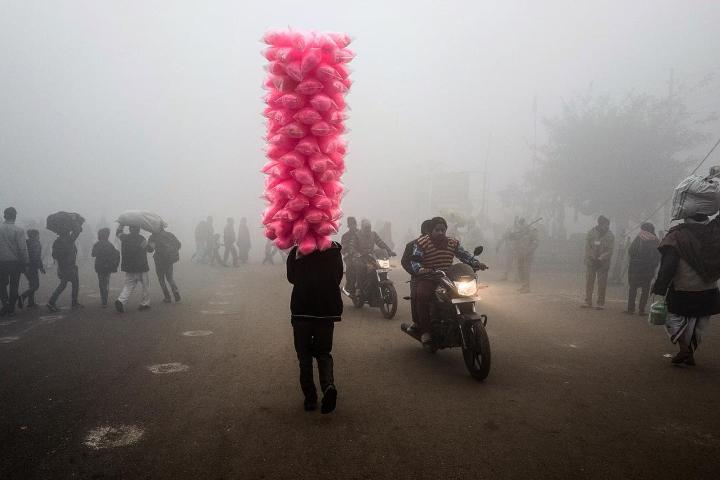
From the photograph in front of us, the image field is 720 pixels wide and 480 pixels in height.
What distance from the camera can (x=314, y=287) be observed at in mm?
4496

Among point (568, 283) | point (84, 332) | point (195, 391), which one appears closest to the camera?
point (195, 391)

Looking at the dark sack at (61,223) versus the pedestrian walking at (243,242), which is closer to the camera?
the dark sack at (61,223)

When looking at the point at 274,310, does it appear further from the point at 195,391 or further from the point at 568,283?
the point at 568,283

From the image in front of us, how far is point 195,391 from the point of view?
5.11m

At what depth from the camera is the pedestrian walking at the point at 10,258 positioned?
965 centimetres

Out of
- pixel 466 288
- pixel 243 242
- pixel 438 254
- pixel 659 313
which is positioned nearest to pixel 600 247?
pixel 659 313

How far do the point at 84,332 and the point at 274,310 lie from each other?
392cm

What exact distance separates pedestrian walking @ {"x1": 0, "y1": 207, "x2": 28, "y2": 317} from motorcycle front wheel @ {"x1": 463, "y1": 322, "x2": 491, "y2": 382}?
9.95 meters

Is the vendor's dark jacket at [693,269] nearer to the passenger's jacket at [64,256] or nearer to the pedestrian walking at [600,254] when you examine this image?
the pedestrian walking at [600,254]

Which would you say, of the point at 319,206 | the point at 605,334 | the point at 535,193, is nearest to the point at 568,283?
the point at 605,334

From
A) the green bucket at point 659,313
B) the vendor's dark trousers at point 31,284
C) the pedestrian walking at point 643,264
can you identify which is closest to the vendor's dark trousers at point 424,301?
the green bucket at point 659,313

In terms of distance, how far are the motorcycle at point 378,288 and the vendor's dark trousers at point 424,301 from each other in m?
2.84

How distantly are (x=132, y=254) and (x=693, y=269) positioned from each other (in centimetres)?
1083

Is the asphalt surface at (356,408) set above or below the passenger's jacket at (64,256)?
below
